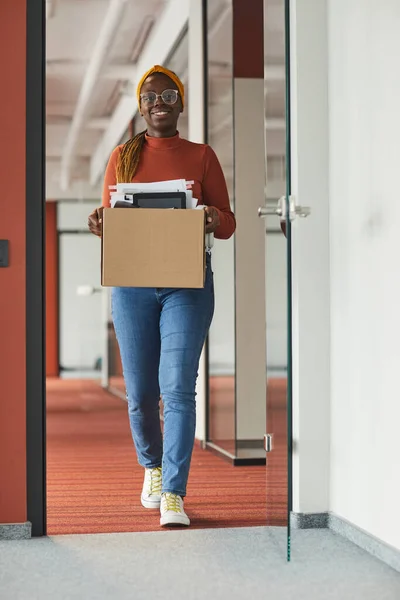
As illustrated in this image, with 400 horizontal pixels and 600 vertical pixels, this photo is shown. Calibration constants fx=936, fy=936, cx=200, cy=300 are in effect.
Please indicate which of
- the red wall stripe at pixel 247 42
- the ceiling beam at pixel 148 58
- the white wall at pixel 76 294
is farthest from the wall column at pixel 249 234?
the white wall at pixel 76 294

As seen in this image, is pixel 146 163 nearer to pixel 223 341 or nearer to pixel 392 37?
pixel 392 37

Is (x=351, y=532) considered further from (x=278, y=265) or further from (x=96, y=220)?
(x=96, y=220)

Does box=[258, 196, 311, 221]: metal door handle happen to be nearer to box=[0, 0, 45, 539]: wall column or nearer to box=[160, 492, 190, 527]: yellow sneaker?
box=[0, 0, 45, 539]: wall column

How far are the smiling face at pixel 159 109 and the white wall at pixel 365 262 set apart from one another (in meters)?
0.51

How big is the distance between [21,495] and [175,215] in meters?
0.91

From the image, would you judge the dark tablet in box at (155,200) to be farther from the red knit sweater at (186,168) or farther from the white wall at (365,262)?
the white wall at (365,262)

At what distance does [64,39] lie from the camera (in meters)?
7.36

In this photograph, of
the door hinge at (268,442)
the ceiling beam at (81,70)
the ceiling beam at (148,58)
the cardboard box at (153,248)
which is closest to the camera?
the door hinge at (268,442)

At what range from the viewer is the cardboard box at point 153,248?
2719 millimetres

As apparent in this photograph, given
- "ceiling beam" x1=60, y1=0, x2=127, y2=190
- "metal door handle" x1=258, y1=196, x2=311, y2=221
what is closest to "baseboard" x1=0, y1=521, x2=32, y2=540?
"metal door handle" x1=258, y1=196, x2=311, y2=221

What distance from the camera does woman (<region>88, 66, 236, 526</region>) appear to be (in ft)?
9.22

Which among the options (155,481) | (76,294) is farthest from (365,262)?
(76,294)

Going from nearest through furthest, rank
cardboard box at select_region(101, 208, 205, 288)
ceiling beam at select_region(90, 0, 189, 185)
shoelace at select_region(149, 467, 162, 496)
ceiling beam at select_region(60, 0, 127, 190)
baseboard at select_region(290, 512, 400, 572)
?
baseboard at select_region(290, 512, 400, 572) → cardboard box at select_region(101, 208, 205, 288) → shoelace at select_region(149, 467, 162, 496) → ceiling beam at select_region(90, 0, 189, 185) → ceiling beam at select_region(60, 0, 127, 190)

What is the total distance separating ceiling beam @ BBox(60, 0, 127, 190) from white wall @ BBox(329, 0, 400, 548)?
3641mm
